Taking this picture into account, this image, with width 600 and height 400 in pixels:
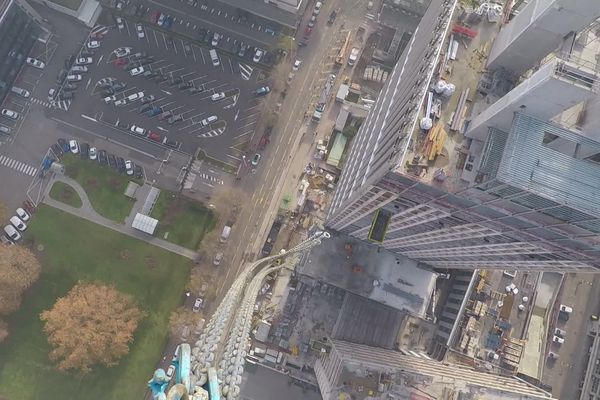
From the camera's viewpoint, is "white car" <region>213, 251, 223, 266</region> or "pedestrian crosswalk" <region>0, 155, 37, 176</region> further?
"pedestrian crosswalk" <region>0, 155, 37, 176</region>

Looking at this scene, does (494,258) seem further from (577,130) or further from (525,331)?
(525,331)

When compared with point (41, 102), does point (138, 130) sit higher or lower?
higher

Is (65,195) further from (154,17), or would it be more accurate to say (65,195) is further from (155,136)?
(154,17)

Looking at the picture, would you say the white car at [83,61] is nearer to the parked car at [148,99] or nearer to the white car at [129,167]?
the parked car at [148,99]

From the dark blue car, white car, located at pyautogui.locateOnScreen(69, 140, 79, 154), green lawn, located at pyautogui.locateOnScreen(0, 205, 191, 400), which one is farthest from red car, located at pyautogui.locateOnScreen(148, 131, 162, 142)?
green lawn, located at pyautogui.locateOnScreen(0, 205, 191, 400)

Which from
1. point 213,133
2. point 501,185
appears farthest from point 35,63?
point 501,185

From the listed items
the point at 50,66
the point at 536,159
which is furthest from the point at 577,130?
the point at 50,66

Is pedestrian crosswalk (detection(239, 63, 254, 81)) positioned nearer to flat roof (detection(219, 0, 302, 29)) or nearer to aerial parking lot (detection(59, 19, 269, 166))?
aerial parking lot (detection(59, 19, 269, 166))
